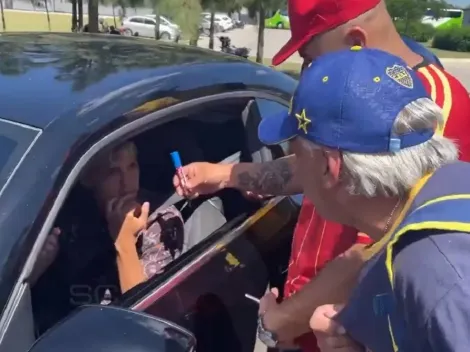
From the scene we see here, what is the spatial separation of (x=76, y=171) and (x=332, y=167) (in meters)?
0.62

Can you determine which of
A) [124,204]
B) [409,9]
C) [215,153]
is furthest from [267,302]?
[409,9]

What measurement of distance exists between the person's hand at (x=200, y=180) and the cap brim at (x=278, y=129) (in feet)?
2.36

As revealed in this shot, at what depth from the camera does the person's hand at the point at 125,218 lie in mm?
2408

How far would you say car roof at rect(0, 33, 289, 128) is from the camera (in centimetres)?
186

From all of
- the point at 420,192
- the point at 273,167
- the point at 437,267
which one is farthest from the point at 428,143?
the point at 273,167

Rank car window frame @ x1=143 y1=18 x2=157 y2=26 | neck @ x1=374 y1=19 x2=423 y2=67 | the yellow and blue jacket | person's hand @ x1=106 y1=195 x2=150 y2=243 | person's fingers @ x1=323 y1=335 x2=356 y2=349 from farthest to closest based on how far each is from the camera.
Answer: car window frame @ x1=143 y1=18 x2=157 y2=26
person's hand @ x1=106 y1=195 x2=150 y2=243
neck @ x1=374 y1=19 x2=423 y2=67
person's fingers @ x1=323 y1=335 x2=356 y2=349
the yellow and blue jacket

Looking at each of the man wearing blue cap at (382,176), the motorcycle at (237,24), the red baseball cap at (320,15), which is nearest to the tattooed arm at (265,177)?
the red baseball cap at (320,15)

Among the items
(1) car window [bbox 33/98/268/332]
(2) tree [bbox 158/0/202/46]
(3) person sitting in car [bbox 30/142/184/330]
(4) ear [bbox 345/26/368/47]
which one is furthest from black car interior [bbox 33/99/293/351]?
(2) tree [bbox 158/0/202/46]

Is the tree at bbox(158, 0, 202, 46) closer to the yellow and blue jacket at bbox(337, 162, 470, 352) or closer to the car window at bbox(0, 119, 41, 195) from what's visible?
the car window at bbox(0, 119, 41, 195)

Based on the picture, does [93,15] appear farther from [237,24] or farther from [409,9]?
[237,24]

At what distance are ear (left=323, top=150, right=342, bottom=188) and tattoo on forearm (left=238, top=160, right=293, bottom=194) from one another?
105 cm

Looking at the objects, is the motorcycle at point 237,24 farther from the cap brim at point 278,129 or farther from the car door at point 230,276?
the cap brim at point 278,129

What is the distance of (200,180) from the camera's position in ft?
7.78

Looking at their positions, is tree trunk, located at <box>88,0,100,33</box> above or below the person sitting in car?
below
